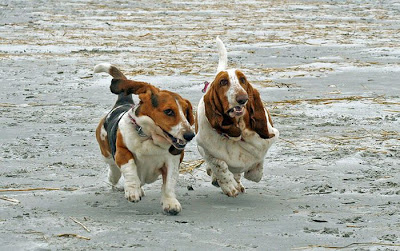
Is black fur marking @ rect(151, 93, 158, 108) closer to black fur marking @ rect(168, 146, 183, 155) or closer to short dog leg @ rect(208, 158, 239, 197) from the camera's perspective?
black fur marking @ rect(168, 146, 183, 155)

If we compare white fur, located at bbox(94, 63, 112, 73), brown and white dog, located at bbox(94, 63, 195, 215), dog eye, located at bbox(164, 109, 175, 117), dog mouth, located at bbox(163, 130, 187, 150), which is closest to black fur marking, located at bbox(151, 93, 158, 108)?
brown and white dog, located at bbox(94, 63, 195, 215)

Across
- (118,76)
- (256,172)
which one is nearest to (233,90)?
(256,172)

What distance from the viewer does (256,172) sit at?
22.7 feet

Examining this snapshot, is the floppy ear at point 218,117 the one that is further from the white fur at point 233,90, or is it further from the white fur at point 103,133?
the white fur at point 103,133

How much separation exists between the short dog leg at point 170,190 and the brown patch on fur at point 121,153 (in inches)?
10.7

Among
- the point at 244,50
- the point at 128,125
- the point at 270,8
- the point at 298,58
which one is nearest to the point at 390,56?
the point at 298,58

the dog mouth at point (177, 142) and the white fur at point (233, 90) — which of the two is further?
the white fur at point (233, 90)

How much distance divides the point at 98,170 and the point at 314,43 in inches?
394

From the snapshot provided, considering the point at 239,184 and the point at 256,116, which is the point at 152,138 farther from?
the point at 239,184

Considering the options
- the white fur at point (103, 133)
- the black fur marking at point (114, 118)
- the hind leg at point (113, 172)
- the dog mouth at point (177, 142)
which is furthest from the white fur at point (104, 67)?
the dog mouth at point (177, 142)

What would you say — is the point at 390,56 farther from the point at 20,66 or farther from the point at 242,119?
the point at 242,119

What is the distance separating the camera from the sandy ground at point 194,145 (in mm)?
5469

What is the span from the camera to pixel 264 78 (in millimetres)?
12898

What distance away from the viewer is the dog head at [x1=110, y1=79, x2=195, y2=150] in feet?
19.5
